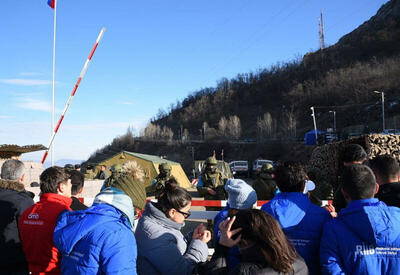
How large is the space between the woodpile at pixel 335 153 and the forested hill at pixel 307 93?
143 ft

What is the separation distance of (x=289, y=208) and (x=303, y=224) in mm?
157

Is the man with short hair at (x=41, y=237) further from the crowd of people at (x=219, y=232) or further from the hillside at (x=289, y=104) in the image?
the hillside at (x=289, y=104)

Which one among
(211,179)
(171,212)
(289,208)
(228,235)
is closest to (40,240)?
(171,212)

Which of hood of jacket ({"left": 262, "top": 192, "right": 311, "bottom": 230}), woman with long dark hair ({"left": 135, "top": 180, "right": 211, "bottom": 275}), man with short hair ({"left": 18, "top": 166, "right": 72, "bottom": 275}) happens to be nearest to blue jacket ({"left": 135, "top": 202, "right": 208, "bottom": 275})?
woman with long dark hair ({"left": 135, "top": 180, "right": 211, "bottom": 275})

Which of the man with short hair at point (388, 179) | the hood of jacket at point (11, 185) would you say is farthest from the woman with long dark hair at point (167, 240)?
the man with short hair at point (388, 179)

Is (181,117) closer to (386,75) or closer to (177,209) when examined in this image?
(386,75)

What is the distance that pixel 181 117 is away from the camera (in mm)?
125438

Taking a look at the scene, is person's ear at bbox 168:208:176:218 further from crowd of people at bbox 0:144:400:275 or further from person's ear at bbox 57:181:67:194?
person's ear at bbox 57:181:67:194

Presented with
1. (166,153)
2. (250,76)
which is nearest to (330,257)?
(166,153)

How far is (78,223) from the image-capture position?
2148 millimetres

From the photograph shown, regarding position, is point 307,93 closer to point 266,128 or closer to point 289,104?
point 289,104

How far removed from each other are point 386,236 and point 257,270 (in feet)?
3.23

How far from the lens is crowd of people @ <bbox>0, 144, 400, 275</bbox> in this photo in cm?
202

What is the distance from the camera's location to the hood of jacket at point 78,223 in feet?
6.94
